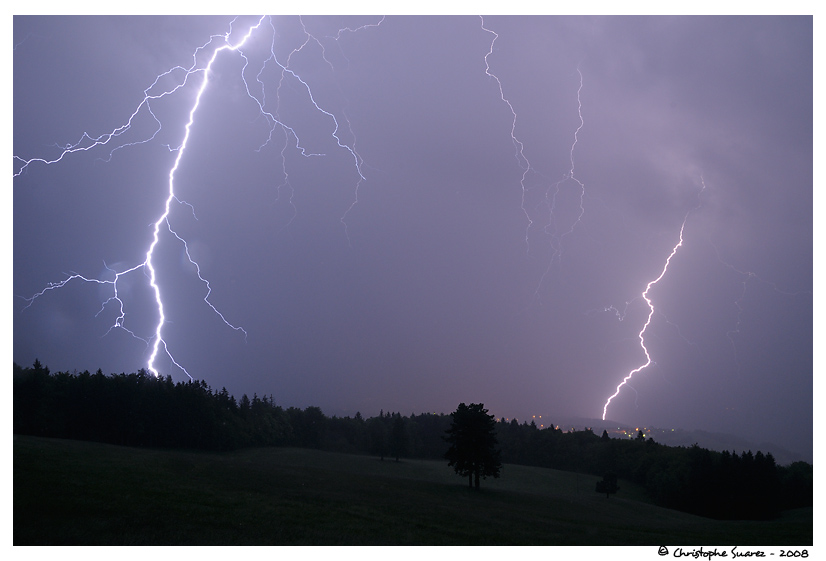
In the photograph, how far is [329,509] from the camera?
14.6 meters

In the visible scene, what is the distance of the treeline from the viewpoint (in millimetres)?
31859

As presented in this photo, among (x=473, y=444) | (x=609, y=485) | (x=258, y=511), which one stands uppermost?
(x=258, y=511)

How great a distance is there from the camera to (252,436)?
47031 mm

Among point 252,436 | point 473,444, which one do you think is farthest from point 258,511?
point 252,436

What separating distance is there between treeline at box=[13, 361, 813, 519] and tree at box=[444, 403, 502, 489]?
1.43 meters

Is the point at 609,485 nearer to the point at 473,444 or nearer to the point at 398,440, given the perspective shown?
the point at 473,444

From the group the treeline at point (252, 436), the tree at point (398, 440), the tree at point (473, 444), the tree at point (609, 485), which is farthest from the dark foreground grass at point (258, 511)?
the tree at point (398, 440)

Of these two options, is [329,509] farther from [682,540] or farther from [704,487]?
[704,487]

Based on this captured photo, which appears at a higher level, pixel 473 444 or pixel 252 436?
pixel 473 444

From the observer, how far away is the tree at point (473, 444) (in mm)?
27766

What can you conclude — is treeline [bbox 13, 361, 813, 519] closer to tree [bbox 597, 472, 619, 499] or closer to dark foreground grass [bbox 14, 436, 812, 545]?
tree [bbox 597, 472, 619, 499]

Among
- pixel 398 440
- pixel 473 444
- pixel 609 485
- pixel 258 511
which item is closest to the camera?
pixel 258 511

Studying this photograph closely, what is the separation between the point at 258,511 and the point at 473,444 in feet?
57.7

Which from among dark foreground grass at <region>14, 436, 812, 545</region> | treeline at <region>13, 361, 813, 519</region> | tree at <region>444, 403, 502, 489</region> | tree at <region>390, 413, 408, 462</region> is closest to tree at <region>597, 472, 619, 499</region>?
treeline at <region>13, 361, 813, 519</region>
